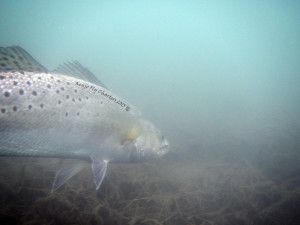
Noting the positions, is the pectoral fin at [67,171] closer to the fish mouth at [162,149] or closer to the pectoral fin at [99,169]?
the pectoral fin at [99,169]

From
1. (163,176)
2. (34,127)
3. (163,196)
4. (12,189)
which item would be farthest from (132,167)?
(34,127)

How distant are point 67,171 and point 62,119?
0.89 m

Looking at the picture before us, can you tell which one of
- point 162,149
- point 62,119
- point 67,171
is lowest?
point 67,171

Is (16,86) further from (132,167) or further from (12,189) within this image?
(132,167)

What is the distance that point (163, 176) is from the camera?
22.2 feet

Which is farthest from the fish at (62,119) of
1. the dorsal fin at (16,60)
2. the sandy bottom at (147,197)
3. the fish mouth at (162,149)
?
the sandy bottom at (147,197)

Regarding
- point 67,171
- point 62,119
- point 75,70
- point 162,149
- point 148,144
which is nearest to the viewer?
point 62,119

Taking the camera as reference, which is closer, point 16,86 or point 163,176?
point 16,86

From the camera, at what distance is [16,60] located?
1972 millimetres

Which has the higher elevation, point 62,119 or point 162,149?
point 62,119

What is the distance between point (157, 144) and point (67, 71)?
201cm

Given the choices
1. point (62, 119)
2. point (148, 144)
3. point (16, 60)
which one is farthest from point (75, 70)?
point (148, 144)

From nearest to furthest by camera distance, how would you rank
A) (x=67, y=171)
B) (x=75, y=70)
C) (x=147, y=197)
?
(x=67, y=171), (x=75, y=70), (x=147, y=197)

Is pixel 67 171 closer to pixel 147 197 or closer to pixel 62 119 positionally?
pixel 62 119
